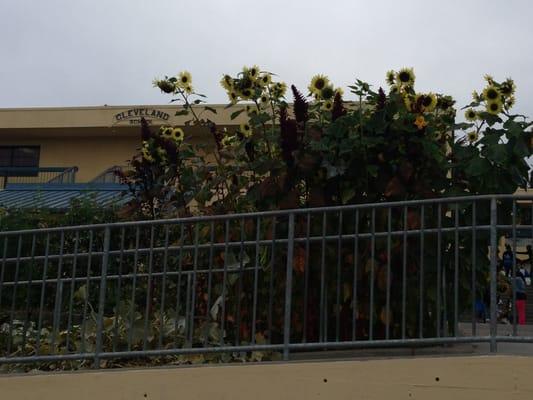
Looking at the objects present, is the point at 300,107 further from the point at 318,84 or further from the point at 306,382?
the point at 306,382

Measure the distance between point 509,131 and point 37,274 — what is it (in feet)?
12.7

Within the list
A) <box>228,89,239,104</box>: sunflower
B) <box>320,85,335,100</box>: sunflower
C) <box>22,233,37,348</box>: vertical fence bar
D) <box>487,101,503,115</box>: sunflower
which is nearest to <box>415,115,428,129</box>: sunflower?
<box>487,101,503,115</box>: sunflower

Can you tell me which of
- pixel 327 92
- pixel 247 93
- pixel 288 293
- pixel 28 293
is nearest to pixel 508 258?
pixel 288 293

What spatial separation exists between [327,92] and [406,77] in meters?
0.63

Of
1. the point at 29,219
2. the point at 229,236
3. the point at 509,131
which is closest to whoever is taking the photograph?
the point at 509,131

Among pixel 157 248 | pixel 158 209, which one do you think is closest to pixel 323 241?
pixel 157 248

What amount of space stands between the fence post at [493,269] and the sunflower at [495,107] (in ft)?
3.08

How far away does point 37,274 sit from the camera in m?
5.78

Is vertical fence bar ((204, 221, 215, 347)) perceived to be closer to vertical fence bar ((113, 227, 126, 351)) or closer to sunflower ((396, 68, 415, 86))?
vertical fence bar ((113, 227, 126, 351))

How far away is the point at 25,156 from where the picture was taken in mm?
27250

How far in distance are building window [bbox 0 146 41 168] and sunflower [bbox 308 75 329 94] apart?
2302 cm

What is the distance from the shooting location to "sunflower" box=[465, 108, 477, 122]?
17.0 feet

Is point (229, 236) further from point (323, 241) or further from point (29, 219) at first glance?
point (29, 219)

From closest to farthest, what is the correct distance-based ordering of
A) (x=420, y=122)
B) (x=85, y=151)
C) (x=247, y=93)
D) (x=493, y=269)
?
1. (x=493, y=269)
2. (x=420, y=122)
3. (x=247, y=93)
4. (x=85, y=151)
